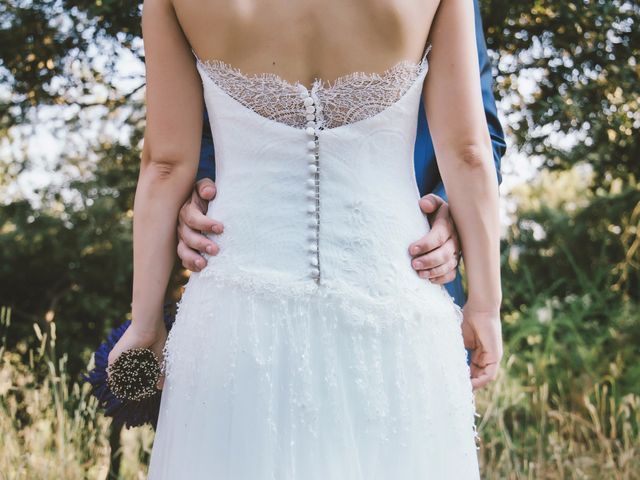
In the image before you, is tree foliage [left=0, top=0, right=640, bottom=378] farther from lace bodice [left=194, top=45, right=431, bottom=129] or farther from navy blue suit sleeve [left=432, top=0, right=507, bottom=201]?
lace bodice [left=194, top=45, right=431, bottom=129]

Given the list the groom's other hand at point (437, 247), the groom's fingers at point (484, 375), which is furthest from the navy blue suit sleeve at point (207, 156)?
the groom's fingers at point (484, 375)

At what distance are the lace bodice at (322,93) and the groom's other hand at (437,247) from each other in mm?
291

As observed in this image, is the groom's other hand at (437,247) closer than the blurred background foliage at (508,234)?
Yes

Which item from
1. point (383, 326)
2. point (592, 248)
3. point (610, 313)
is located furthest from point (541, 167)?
point (383, 326)

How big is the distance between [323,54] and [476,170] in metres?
0.44

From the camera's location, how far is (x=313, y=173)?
1580 mm

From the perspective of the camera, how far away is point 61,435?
9.91 ft

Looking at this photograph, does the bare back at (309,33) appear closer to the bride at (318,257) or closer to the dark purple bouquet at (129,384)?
the bride at (318,257)

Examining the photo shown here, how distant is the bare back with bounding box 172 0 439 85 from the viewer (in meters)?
1.51

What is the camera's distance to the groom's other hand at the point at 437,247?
5.34 feet

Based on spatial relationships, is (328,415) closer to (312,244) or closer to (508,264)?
(312,244)

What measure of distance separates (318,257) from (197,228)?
31cm

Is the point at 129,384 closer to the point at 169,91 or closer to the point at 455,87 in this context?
the point at 169,91

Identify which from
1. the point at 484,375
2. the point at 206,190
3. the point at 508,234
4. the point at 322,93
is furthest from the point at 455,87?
the point at 508,234
